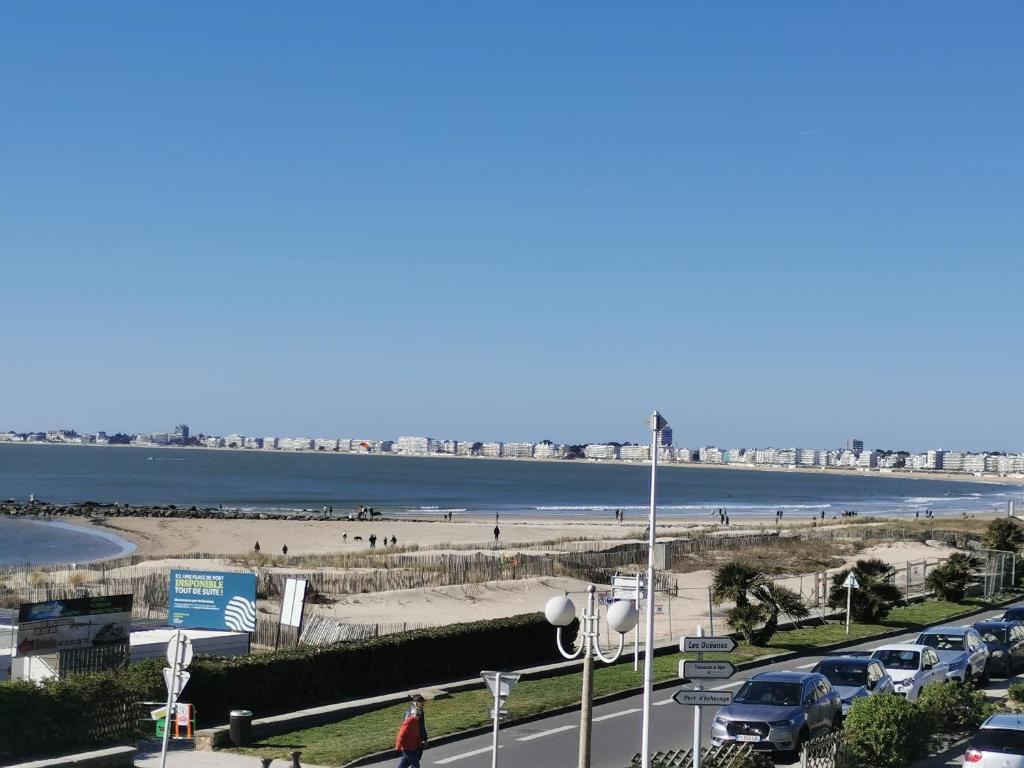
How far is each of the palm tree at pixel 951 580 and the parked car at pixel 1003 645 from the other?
50.2ft

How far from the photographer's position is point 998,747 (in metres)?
16.2

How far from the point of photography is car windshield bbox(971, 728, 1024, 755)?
1609 centimetres

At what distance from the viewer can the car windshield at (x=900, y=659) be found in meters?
24.4

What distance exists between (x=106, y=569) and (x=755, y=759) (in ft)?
142

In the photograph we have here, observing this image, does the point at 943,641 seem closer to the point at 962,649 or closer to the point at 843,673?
the point at 962,649

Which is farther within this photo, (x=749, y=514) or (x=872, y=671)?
(x=749, y=514)

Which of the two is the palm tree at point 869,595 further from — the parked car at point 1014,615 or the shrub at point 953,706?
the shrub at point 953,706

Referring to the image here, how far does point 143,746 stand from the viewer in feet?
65.6

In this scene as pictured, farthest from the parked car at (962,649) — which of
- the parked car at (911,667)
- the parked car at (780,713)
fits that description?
the parked car at (780,713)

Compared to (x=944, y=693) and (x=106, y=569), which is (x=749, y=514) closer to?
(x=106, y=569)

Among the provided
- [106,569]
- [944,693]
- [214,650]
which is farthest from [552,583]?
[944,693]

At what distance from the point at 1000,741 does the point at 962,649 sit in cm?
1166

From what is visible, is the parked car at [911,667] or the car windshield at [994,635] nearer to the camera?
the parked car at [911,667]

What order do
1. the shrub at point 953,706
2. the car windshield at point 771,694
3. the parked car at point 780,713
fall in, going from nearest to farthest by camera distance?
the parked car at point 780,713 < the car windshield at point 771,694 < the shrub at point 953,706
